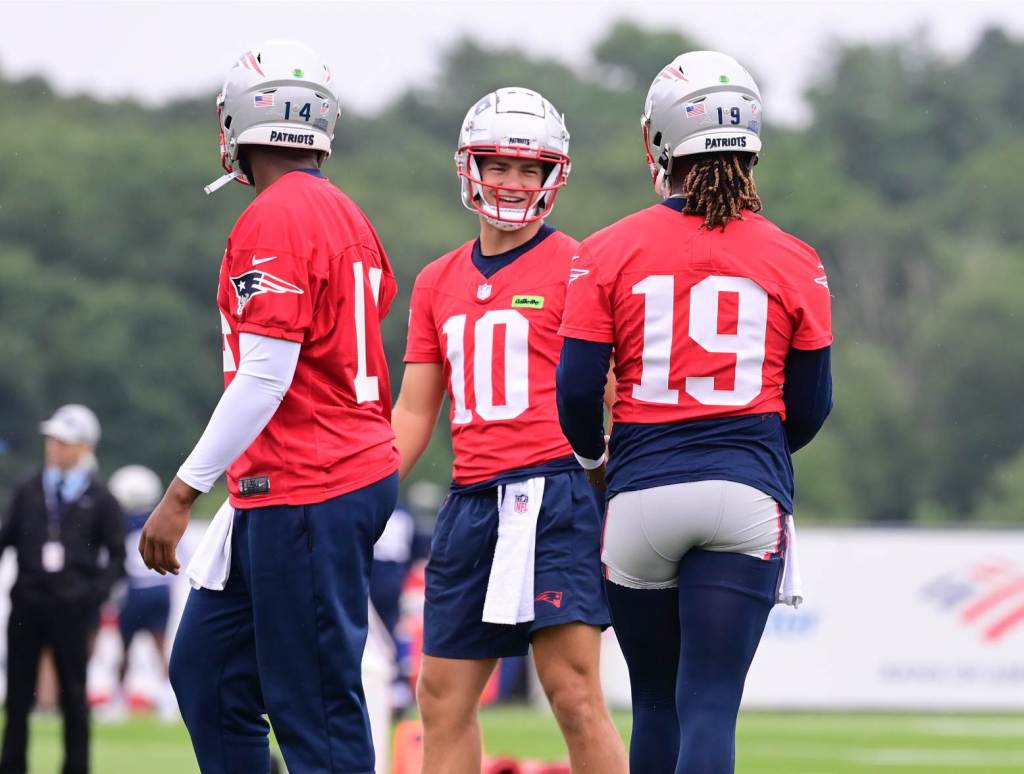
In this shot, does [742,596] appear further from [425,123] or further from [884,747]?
[425,123]

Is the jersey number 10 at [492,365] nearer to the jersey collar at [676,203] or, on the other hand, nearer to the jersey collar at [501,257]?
the jersey collar at [501,257]

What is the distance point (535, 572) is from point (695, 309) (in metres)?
1.36

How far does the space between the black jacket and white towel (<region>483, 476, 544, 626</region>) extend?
17.8 feet

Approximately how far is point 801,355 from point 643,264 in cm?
52

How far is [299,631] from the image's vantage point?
5.45 metres

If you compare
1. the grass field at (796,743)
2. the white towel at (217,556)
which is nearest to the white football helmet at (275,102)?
the white towel at (217,556)

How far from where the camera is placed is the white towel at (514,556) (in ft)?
21.3

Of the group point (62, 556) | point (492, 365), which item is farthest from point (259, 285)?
point (62, 556)

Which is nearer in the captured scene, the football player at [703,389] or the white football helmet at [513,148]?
the football player at [703,389]

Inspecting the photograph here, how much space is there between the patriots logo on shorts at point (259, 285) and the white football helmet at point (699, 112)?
1.16m

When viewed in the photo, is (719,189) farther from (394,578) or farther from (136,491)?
(136,491)

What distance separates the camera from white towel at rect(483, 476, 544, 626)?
6.48 meters

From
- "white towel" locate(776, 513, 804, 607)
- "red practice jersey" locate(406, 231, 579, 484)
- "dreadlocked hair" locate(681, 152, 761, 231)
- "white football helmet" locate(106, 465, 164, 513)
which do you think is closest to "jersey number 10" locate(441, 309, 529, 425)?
"red practice jersey" locate(406, 231, 579, 484)

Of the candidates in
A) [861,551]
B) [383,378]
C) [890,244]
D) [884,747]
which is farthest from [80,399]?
[383,378]
